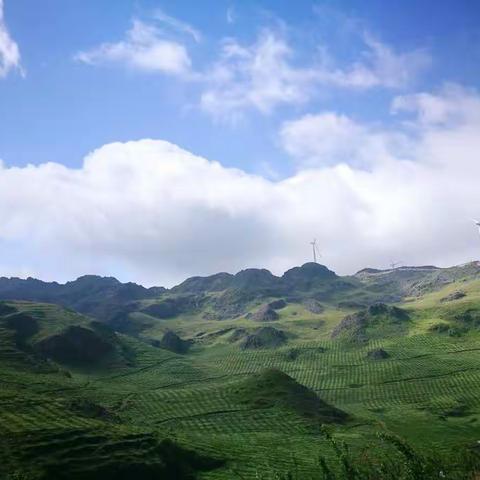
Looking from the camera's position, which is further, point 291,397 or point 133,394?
point 133,394

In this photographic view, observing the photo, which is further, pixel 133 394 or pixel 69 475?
pixel 133 394

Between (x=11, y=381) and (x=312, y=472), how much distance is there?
70.7m

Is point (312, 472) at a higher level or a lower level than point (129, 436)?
lower

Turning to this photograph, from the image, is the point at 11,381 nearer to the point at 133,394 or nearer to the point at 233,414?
the point at 133,394

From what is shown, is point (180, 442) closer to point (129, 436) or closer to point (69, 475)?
point (129, 436)

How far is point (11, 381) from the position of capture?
121625mm

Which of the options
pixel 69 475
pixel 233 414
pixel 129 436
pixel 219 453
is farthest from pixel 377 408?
pixel 69 475

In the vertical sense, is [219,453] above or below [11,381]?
below

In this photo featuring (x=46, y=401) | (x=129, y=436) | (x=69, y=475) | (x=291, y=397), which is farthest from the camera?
(x=291, y=397)

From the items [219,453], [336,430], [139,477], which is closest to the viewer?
[139,477]

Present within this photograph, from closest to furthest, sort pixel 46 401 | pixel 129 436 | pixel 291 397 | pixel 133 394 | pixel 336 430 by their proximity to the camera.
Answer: pixel 129 436
pixel 46 401
pixel 336 430
pixel 291 397
pixel 133 394

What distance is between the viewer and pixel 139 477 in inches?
2963

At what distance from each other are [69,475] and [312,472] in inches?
1374

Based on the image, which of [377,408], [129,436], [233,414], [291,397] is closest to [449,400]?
[377,408]
